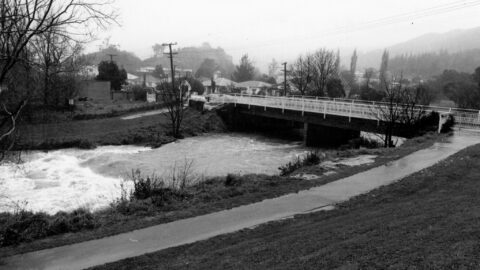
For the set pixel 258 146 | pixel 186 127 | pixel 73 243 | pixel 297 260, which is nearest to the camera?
pixel 297 260

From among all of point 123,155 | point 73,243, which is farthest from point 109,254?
point 123,155

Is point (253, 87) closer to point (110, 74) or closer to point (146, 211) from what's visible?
point (110, 74)

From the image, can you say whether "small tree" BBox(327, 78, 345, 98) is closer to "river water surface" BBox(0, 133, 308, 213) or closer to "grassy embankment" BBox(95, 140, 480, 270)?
"river water surface" BBox(0, 133, 308, 213)

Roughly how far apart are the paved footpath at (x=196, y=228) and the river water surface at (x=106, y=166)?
15.7 feet

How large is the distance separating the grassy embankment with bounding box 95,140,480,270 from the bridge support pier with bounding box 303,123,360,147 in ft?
79.9

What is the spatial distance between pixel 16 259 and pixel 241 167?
16.1 m

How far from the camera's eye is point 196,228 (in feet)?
30.0

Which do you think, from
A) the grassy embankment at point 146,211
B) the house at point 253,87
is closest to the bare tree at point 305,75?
the house at point 253,87

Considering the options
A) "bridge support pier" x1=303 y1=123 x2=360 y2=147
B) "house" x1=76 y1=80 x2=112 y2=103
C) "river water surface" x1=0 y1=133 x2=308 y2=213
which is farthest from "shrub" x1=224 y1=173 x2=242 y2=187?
"house" x1=76 y1=80 x2=112 y2=103

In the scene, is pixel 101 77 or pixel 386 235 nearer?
pixel 386 235

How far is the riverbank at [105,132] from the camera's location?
2980 centimetres

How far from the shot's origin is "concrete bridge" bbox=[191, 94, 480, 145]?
27469 mm

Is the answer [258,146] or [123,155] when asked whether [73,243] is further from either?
[258,146]

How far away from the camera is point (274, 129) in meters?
45.9
